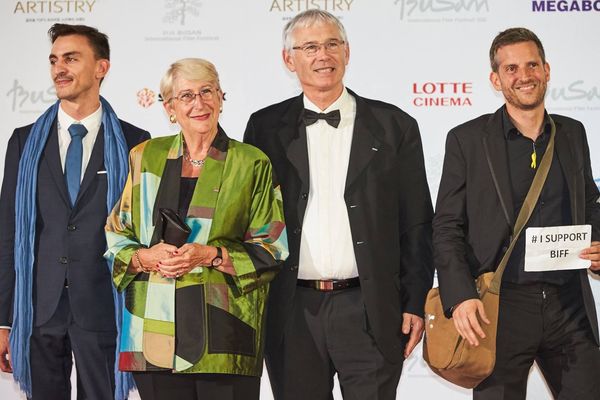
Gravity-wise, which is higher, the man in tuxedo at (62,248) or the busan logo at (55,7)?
the busan logo at (55,7)

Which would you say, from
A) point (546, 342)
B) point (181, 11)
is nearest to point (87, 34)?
point (181, 11)

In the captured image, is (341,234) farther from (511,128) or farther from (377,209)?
(511,128)

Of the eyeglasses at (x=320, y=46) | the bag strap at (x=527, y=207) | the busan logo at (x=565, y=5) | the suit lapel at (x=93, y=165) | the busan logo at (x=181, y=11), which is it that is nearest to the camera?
the bag strap at (x=527, y=207)

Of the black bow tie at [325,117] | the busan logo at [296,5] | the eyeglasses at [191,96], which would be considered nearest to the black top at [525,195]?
the black bow tie at [325,117]

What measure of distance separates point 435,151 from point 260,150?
1442 mm

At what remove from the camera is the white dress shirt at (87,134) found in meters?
3.73

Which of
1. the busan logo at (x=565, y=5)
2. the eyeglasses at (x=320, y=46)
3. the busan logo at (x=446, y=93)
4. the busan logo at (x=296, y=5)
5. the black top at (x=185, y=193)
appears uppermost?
the busan logo at (x=296, y=5)

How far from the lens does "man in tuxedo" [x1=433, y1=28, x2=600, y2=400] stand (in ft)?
10.7

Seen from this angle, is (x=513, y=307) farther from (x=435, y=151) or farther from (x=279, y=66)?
(x=279, y=66)

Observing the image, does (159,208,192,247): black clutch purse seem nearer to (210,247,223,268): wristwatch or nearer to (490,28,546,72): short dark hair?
(210,247,223,268): wristwatch

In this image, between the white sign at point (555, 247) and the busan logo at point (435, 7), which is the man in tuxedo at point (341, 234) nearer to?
the white sign at point (555, 247)

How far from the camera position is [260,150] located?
3.39 m

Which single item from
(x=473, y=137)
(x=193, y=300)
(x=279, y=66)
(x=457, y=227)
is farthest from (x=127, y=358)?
(x=279, y=66)

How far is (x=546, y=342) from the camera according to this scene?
10.7 ft
